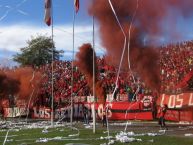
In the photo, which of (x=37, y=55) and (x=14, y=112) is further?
(x=37, y=55)

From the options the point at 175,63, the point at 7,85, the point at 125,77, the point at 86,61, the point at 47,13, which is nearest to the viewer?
the point at 47,13

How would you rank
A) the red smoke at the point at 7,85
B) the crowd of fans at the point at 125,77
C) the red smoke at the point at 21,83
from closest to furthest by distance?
the crowd of fans at the point at 125,77 < the red smoke at the point at 21,83 < the red smoke at the point at 7,85

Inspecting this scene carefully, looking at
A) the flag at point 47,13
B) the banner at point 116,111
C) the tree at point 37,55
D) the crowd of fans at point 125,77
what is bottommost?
the banner at point 116,111

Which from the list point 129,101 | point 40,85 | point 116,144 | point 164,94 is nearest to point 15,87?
point 40,85

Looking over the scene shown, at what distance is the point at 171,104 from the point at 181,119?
3.74 feet

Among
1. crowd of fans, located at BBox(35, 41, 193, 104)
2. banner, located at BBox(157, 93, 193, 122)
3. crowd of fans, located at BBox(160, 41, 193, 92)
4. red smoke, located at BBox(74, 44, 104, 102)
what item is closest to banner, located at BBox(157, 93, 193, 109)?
banner, located at BBox(157, 93, 193, 122)

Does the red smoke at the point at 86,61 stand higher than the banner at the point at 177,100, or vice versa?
the red smoke at the point at 86,61

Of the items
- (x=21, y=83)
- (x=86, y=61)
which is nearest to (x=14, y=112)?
(x=21, y=83)

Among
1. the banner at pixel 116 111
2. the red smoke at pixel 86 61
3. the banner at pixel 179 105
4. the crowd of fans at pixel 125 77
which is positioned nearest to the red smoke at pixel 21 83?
the crowd of fans at pixel 125 77

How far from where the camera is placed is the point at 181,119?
3119 centimetres

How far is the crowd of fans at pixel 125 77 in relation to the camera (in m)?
33.2

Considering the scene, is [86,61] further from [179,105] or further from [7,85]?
[179,105]

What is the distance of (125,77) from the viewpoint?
125ft

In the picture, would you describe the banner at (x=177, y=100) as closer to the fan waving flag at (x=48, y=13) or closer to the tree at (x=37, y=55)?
the fan waving flag at (x=48, y=13)
